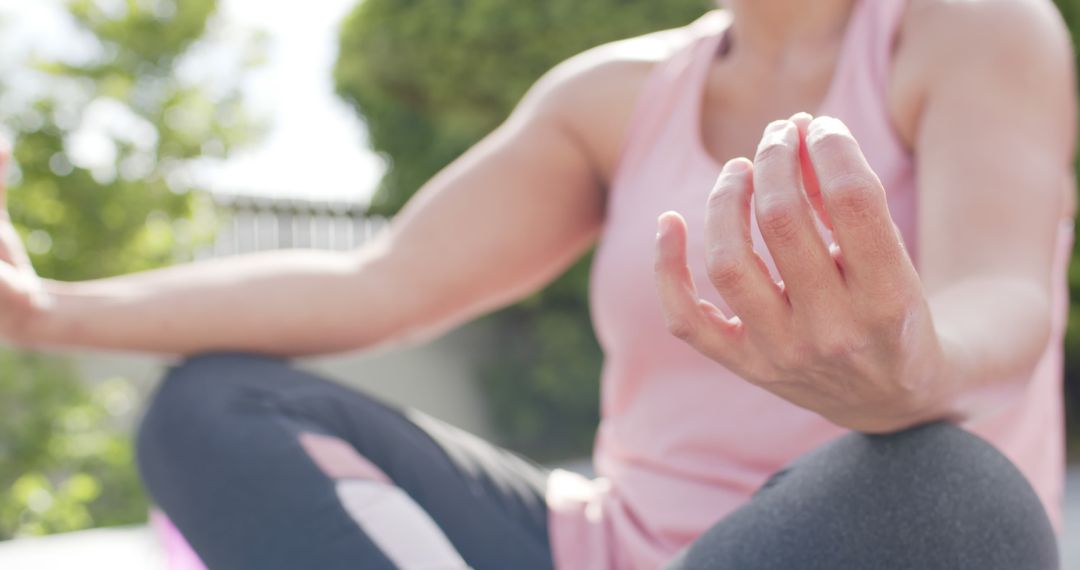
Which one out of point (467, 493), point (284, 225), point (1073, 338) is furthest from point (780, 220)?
point (284, 225)

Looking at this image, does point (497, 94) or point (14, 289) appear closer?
point (14, 289)

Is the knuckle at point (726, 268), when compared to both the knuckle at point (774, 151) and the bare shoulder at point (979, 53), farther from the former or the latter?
the bare shoulder at point (979, 53)

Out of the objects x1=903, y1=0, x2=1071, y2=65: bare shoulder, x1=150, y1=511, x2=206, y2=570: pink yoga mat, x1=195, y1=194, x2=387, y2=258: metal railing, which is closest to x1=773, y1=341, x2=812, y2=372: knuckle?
x1=903, y1=0, x2=1071, y2=65: bare shoulder

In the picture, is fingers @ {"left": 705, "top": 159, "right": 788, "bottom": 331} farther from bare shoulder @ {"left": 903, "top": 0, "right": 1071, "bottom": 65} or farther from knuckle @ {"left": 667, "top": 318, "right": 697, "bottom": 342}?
bare shoulder @ {"left": 903, "top": 0, "right": 1071, "bottom": 65}

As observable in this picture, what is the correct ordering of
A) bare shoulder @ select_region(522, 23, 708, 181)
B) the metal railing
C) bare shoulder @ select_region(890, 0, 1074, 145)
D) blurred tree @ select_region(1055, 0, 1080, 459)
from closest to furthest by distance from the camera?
bare shoulder @ select_region(890, 0, 1074, 145) < bare shoulder @ select_region(522, 23, 708, 181) < blurred tree @ select_region(1055, 0, 1080, 459) < the metal railing

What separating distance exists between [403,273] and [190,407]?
0.28 m

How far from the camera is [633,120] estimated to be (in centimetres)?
115

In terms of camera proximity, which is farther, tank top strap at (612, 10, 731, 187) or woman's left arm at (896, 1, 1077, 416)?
tank top strap at (612, 10, 731, 187)

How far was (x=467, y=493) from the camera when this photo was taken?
3.50ft

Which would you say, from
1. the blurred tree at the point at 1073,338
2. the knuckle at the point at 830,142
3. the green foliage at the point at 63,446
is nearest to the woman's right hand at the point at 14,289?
the knuckle at the point at 830,142

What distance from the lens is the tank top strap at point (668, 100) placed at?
111cm

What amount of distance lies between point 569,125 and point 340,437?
1.39 ft

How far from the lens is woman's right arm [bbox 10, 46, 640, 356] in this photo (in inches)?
43.1

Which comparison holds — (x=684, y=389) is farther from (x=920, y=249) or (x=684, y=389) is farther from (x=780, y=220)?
(x=780, y=220)
